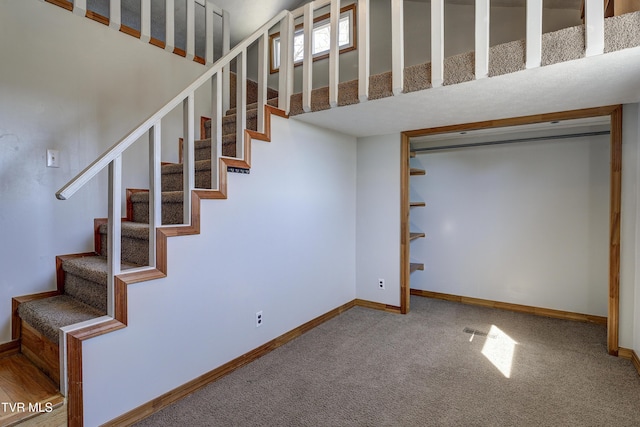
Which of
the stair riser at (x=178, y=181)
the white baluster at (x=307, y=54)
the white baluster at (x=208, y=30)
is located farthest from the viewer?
the white baluster at (x=208, y=30)

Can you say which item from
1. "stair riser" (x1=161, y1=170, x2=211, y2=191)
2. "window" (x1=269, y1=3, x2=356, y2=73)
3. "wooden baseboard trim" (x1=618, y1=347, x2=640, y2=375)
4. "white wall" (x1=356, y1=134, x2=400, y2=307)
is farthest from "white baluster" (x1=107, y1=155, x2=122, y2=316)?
"wooden baseboard trim" (x1=618, y1=347, x2=640, y2=375)

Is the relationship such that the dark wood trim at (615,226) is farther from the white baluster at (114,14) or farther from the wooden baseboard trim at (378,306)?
the white baluster at (114,14)

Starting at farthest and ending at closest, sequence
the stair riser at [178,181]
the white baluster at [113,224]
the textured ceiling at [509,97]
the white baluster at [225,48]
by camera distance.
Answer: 1. the white baluster at [225,48]
2. the stair riser at [178,181]
3. the textured ceiling at [509,97]
4. the white baluster at [113,224]

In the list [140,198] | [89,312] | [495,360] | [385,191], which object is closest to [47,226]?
[140,198]

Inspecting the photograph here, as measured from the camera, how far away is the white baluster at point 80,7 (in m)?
2.31

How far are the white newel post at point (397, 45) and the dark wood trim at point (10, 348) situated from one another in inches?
110

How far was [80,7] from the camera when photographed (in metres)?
2.32

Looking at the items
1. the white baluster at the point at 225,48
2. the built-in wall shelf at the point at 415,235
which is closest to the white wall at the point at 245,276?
the built-in wall shelf at the point at 415,235

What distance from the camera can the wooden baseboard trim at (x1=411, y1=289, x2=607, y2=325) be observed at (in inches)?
125

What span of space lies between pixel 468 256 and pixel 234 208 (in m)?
2.76

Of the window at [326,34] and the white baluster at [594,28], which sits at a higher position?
the window at [326,34]

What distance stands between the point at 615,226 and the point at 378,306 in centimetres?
207

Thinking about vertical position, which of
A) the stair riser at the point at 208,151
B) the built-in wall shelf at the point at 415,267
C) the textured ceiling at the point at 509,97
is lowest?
the built-in wall shelf at the point at 415,267

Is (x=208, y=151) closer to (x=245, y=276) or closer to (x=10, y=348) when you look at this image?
(x=245, y=276)
